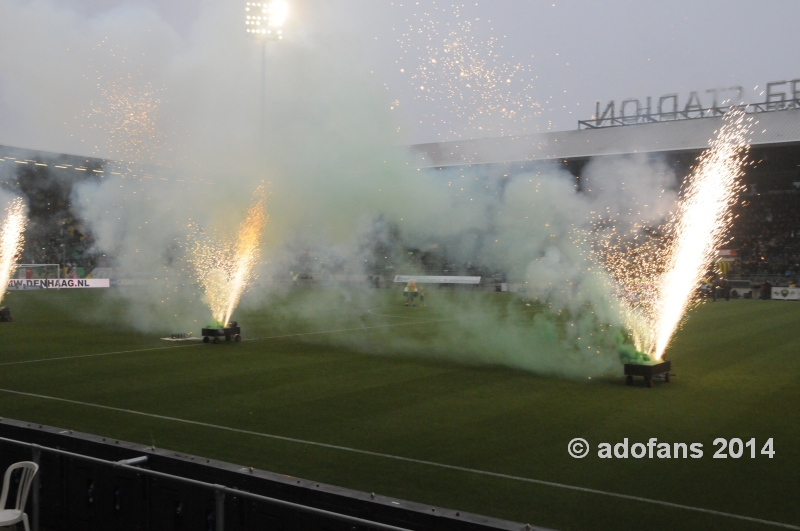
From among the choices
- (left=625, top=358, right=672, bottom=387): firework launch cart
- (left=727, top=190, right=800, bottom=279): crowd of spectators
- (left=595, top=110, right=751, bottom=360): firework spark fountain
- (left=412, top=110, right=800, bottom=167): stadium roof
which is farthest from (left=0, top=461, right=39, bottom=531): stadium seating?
(left=727, top=190, right=800, bottom=279): crowd of spectators

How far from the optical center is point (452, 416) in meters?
10.2

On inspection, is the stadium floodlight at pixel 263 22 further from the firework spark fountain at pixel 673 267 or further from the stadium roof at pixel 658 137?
the stadium roof at pixel 658 137

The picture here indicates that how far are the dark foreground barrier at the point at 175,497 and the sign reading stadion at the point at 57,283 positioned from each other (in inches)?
1580

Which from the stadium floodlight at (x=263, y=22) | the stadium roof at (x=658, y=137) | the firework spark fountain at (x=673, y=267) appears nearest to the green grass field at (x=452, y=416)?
the firework spark fountain at (x=673, y=267)

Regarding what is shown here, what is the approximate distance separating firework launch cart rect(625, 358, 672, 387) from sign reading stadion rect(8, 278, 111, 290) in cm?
3823

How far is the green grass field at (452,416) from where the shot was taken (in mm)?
6840

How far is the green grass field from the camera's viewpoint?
6.84 meters

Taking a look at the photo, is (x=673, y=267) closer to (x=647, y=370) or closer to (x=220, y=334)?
(x=647, y=370)

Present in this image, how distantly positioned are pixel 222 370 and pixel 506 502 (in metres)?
9.07

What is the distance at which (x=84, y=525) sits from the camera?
5570mm

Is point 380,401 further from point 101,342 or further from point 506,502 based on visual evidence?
point 101,342

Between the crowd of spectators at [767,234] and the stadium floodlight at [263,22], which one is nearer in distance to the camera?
the stadium floodlight at [263,22]

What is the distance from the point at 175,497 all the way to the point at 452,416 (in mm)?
5745

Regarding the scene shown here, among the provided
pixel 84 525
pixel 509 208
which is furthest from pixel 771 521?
pixel 509 208
